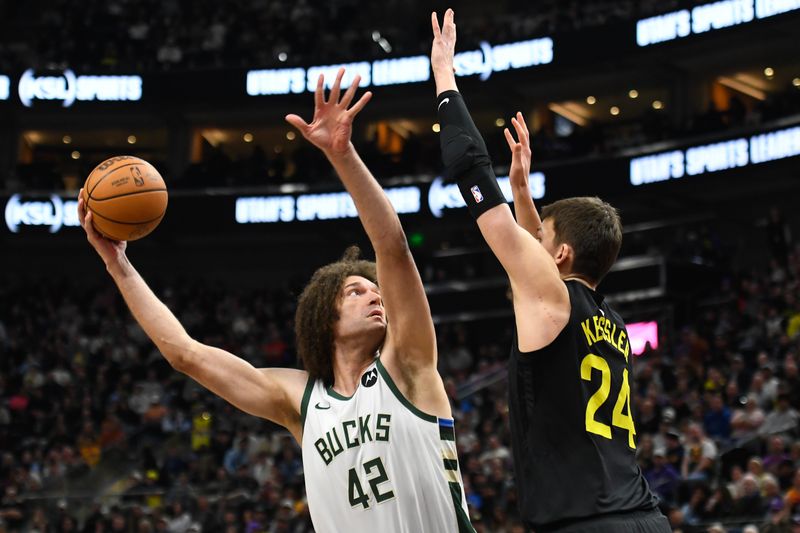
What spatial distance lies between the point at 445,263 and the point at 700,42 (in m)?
7.53

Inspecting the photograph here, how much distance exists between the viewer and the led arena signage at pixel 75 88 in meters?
29.1

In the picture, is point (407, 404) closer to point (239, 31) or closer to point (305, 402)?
point (305, 402)

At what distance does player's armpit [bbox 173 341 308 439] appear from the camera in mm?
4395

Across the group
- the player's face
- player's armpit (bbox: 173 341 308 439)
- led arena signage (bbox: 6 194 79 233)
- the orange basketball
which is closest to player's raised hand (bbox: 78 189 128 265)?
the orange basketball

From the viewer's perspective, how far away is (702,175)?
78.4 feet

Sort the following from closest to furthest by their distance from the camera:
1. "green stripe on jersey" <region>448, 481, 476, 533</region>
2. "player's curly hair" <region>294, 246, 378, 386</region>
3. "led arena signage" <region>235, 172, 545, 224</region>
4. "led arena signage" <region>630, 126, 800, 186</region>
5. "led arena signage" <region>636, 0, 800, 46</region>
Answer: "green stripe on jersey" <region>448, 481, 476, 533</region>
"player's curly hair" <region>294, 246, 378, 386</region>
"led arena signage" <region>630, 126, 800, 186</region>
"led arena signage" <region>636, 0, 800, 46</region>
"led arena signage" <region>235, 172, 545, 224</region>

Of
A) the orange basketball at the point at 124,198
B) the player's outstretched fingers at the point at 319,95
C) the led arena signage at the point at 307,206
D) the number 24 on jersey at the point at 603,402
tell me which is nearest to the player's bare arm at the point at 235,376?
the orange basketball at the point at 124,198

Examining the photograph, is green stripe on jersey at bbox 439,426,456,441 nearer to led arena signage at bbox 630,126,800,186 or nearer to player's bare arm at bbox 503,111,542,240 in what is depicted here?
player's bare arm at bbox 503,111,542,240

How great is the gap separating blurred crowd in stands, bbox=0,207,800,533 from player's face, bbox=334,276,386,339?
26.7 ft

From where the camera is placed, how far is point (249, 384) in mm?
4418

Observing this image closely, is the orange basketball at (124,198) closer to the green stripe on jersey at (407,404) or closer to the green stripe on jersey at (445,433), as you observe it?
the green stripe on jersey at (407,404)

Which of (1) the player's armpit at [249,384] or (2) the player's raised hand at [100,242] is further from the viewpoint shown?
(2) the player's raised hand at [100,242]

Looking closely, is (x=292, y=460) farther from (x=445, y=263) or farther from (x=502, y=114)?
(x=502, y=114)

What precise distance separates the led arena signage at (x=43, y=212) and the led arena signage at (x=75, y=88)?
2.70 m
